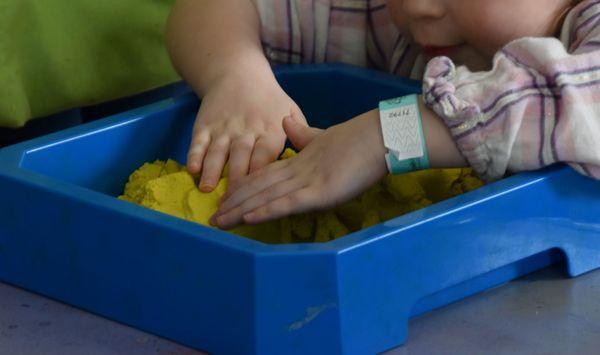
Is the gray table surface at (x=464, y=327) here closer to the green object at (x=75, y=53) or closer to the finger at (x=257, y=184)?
the finger at (x=257, y=184)

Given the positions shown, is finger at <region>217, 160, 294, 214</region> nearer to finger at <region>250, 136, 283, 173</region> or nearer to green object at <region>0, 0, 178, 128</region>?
finger at <region>250, 136, 283, 173</region>

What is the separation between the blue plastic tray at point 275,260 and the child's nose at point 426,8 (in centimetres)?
16

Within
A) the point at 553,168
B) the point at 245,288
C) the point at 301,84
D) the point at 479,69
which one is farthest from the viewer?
the point at 301,84

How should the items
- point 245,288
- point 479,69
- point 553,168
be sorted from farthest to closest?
1. point 479,69
2. point 553,168
3. point 245,288

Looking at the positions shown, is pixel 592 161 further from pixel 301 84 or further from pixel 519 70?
pixel 301 84

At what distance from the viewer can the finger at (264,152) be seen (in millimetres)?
914

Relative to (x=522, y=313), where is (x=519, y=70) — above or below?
above

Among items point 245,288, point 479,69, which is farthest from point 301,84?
point 245,288

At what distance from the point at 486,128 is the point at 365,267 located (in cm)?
Answer: 15

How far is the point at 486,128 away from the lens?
2.68 ft

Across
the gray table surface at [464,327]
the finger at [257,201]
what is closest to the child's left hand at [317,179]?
the finger at [257,201]

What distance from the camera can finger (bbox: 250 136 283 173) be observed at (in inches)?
36.0

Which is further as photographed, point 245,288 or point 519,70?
point 519,70

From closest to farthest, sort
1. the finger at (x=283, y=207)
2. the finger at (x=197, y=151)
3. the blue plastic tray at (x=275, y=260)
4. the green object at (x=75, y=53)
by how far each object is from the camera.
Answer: the blue plastic tray at (x=275, y=260) → the finger at (x=283, y=207) → the finger at (x=197, y=151) → the green object at (x=75, y=53)
